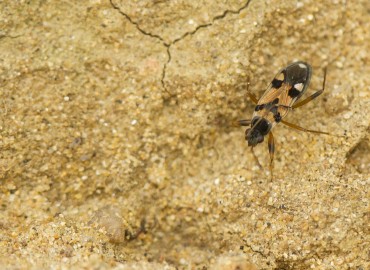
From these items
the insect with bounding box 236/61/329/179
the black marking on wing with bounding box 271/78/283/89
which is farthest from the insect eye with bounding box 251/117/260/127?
the black marking on wing with bounding box 271/78/283/89

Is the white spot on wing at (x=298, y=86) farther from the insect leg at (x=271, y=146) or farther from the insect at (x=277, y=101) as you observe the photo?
the insect leg at (x=271, y=146)

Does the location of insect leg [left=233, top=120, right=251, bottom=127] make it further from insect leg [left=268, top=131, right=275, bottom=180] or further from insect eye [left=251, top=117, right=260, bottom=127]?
insect leg [left=268, top=131, right=275, bottom=180]

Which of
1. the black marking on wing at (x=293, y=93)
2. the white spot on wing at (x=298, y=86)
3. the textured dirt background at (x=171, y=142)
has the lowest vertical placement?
the textured dirt background at (x=171, y=142)

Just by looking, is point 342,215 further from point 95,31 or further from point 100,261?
point 95,31

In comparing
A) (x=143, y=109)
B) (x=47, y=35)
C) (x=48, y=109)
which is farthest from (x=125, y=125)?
(x=47, y=35)

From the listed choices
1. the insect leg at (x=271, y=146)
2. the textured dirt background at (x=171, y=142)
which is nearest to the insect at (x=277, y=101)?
the insect leg at (x=271, y=146)
